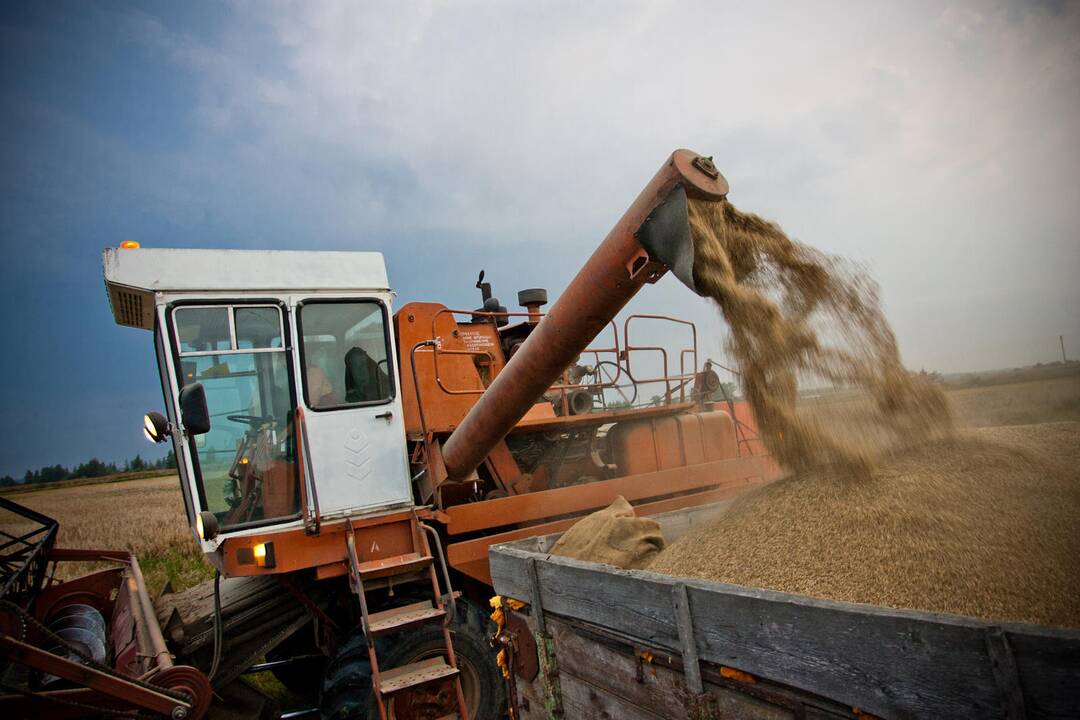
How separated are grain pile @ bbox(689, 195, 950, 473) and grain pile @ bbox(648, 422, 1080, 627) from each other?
0.16 meters

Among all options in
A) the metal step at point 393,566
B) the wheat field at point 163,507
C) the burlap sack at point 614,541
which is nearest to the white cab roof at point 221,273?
the metal step at point 393,566

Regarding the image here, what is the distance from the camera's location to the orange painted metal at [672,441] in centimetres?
607

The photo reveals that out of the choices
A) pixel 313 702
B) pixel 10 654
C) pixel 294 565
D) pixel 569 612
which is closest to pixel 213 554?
pixel 294 565

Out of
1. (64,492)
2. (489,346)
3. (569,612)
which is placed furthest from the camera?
(64,492)

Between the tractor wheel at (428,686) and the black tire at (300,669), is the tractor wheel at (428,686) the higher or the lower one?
the higher one

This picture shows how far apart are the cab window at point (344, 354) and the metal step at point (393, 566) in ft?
3.71

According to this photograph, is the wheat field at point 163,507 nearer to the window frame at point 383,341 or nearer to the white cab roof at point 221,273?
the window frame at point 383,341

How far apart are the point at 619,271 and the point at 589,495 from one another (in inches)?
116

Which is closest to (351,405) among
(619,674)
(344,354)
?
(344,354)

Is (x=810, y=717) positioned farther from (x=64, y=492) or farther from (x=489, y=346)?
(x=64, y=492)

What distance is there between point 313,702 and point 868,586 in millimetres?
5720

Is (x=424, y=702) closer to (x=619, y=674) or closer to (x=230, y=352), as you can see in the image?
(x=619, y=674)

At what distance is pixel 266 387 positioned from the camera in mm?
4531

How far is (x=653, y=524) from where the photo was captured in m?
3.49
